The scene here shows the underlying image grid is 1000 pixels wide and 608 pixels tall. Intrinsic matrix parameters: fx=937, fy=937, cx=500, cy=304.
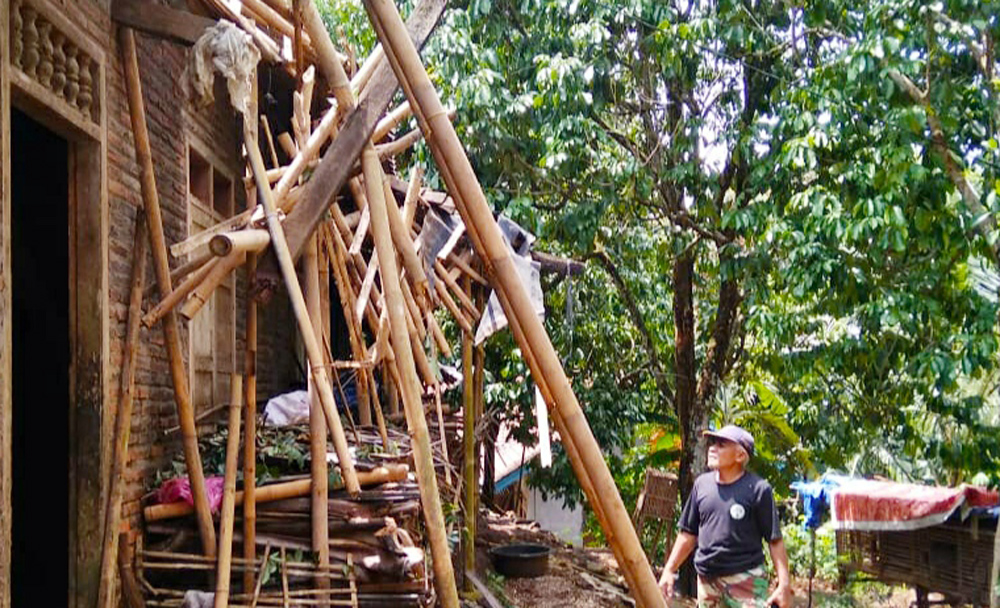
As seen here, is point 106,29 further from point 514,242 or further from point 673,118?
point 673,118

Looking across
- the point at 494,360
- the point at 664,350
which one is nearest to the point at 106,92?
the point at 494,360

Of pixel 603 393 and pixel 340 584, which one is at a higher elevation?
pixel 603 393

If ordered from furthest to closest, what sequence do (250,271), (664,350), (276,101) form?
1. (664,350)
2. (276,101)
3. (250,271)

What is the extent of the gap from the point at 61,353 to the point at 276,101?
3502mm

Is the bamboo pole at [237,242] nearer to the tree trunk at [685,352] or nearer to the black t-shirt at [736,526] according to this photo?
the black t-shirt at [736,526]

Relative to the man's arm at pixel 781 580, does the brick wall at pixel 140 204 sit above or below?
above

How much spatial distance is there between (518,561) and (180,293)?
645 centimetres

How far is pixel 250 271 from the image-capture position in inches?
173

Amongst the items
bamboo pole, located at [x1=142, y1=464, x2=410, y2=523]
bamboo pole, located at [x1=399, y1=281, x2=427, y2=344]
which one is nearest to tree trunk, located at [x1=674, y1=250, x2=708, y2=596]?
bamboo pole, located at [x1=399, y1=281, x2=427, y2=344]

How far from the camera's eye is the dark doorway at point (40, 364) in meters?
4.45

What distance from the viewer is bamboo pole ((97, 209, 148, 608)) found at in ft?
14.1

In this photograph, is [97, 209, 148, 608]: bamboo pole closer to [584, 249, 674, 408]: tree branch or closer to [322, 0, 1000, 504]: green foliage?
[322, 0, 1000, 504]: green foliage

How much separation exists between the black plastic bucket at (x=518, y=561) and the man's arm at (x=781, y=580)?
5104mm

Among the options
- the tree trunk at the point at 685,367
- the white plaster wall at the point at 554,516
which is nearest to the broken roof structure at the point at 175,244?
the tree trunk at the point at 685,367
